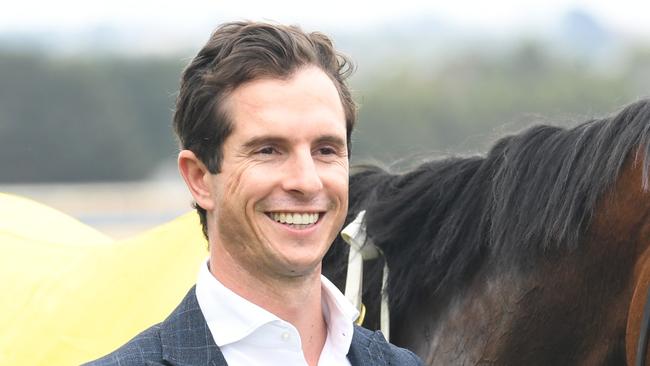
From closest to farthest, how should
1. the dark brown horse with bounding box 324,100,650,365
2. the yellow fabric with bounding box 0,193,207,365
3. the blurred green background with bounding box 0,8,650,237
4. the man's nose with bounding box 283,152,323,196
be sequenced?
1. the man's nose with bounding box 283,152,323,196
2. the dark brown horse with bounding box 324,100,650,365
3. the yellow fabric with bounding box 0,193,207,365
4. the blurred green background with bounding box 0,8,650,237

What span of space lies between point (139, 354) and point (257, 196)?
0.30 metres

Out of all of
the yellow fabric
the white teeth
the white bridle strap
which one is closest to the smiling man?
the white teeth

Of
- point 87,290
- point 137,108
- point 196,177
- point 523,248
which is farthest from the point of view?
point 137,108

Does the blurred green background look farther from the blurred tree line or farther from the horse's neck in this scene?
the horse's neck

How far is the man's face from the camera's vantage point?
1.80 metres

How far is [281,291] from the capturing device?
183 cm

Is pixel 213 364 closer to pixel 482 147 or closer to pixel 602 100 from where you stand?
pixel 482 147

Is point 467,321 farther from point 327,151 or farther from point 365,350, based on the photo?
point 327,151

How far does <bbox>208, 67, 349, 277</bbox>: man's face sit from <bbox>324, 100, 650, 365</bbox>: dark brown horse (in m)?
0.98

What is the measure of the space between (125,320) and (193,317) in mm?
1404

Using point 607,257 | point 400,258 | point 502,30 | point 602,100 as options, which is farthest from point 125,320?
point 502,30

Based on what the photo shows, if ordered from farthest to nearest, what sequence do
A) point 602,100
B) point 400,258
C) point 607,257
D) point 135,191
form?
point 602,100 < point 135,191 < point 400,258 < point 607,257

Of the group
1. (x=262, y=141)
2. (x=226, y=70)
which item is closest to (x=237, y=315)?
(x=262, y=141)

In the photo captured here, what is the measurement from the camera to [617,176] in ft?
8.66
